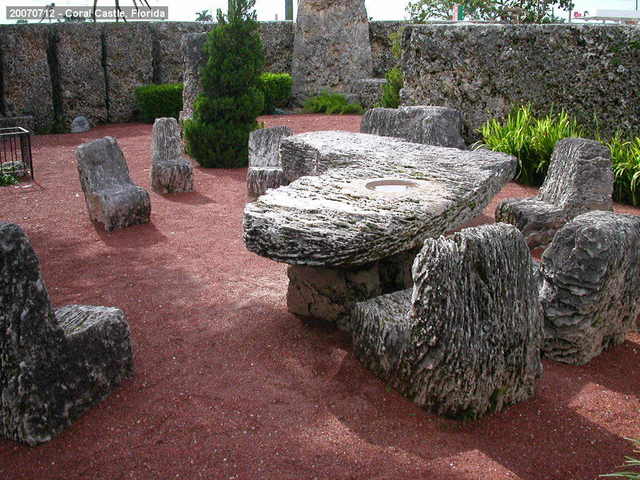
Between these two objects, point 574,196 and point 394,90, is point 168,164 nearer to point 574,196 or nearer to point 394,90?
point 394,90

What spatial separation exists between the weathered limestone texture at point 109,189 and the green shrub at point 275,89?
6712 mm

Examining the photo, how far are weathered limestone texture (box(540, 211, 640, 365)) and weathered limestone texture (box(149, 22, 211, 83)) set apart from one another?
1089cm

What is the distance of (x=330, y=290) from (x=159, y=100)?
9.58 metres

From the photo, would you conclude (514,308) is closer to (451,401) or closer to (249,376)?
(451,401)

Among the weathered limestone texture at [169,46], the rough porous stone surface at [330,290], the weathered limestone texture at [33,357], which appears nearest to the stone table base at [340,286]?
the rough porous stone surface at [330,290]

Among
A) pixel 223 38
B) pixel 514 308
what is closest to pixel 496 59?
pixel 223 38

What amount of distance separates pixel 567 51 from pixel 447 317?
5.91 meters

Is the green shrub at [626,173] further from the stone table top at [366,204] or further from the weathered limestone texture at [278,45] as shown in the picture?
the weathered limestone texture at [278,45]

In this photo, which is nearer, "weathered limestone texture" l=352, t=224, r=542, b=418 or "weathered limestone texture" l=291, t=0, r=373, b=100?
"weathered limestone texture" l=352, t=224, r=542, b=418

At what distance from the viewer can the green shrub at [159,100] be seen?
12.7 meters

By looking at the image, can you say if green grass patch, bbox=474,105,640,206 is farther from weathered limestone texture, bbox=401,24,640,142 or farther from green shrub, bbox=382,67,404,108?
green shrub, bbox=382,67,404,108

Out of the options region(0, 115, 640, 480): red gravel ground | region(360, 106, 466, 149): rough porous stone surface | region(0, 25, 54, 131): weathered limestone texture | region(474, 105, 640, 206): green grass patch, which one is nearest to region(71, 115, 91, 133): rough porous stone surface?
region(0, 25, 54, 131): weathered limestone texture

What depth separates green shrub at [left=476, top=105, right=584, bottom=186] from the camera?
7566 millimetres

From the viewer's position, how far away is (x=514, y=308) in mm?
3312
